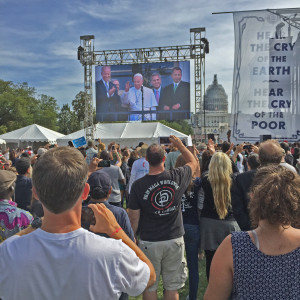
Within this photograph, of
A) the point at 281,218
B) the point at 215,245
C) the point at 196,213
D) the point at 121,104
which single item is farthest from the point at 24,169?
the point at 121,104

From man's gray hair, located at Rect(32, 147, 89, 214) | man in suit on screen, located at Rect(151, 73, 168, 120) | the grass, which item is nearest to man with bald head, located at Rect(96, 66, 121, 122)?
man in suit on screen, located at Rect(151, 73, 168, 120)

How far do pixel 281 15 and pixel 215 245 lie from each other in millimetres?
3012

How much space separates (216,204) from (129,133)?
66.5 ft

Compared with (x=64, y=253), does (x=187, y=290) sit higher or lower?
lower

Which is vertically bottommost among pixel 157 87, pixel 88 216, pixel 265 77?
pixel 88 216

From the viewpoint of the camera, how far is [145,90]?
76.8ft

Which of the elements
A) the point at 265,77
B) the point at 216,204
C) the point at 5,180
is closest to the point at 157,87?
the point at 265,77

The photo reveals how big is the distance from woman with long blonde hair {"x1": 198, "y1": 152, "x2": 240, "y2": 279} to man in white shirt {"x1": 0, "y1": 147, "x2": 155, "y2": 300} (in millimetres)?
2453

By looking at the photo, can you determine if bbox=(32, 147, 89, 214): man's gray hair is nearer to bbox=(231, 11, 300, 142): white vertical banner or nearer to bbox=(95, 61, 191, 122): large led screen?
bbox=(231, 11, 300, 142): white vertical banner

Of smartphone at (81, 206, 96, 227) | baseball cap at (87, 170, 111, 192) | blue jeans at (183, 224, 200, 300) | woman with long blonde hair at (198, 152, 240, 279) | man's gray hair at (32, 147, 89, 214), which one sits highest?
man's gray hair at (32, 147, 89, 214)

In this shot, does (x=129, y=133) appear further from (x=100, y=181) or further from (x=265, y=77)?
(x=100, y=181)

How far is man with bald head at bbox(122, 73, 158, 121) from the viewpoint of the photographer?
23372 mm

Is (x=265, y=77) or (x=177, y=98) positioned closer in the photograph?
(x=265, y=77)

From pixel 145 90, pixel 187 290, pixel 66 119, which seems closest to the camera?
pixel 187 290
